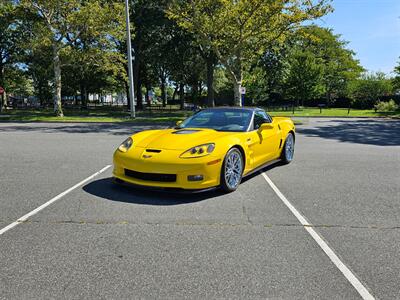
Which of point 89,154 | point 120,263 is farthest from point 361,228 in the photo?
point 89,154

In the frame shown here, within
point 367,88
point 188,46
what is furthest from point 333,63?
point 188,46

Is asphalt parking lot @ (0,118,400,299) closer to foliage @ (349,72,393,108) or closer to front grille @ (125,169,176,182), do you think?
front grille @ (125,169,176,182)

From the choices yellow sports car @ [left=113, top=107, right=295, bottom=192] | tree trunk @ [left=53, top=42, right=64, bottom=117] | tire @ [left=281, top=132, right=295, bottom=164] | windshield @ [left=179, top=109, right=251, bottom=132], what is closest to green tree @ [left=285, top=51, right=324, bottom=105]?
tree trunk @ [left=53, top=42, right=64, bottom=117]

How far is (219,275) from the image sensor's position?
2840mm

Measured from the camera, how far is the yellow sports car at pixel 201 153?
4.75 meters

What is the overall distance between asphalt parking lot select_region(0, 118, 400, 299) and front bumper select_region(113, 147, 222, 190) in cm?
23

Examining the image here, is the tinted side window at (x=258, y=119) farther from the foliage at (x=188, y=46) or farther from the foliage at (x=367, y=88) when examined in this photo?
the foliage at (x=367, y=88)

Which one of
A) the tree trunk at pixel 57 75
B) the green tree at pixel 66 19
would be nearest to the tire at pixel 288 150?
the green tree at pixel 66 19

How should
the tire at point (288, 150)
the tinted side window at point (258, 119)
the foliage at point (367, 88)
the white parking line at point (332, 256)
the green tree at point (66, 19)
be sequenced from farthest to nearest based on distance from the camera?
the foliage at point (367, 88) → the green tree at point (66, 19) → the tire at point (288, 150) → the tinted side window at point (258, 119) → the white parking line at point (332, 256)

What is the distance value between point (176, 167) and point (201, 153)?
43cm

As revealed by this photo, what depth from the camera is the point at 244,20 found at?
18.3 m

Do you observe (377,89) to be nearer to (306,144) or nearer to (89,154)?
(306,144)

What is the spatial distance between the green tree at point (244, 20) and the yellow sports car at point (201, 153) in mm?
12986

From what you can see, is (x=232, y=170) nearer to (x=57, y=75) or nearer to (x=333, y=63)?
(x=57, y=75)
